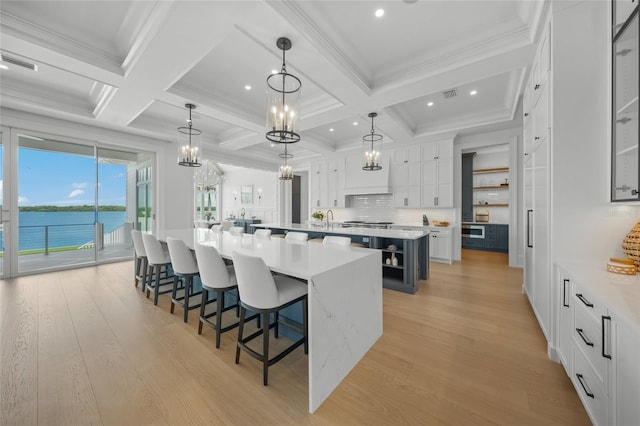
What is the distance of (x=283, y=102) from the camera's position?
2.22m

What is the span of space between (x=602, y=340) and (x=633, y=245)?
90cm

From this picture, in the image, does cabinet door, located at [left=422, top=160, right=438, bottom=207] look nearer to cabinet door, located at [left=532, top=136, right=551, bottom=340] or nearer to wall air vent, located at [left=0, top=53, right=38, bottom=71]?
cabinet door, located at [left=532, top=136, right=551, bottom=340]

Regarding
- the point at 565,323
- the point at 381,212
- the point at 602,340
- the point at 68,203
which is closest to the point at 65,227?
the point at 68,203

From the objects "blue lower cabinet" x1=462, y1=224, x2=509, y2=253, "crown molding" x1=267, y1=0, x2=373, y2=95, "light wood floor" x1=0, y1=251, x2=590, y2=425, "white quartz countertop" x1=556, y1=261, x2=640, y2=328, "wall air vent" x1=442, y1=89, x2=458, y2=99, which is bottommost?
"light wood floor" x1=0, y1=251, x2=590, y2=425

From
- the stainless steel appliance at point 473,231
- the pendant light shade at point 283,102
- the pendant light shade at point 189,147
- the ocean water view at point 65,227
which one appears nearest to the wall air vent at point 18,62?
the pendant light shade at point 189,147

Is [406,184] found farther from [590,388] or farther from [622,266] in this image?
[590,388]

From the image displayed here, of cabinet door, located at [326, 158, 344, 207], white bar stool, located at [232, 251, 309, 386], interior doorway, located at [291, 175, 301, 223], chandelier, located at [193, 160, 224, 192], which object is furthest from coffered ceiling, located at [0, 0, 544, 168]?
interior doorway, located at [291, 175, 301, 223]

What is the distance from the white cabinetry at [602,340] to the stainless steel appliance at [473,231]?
568 cm

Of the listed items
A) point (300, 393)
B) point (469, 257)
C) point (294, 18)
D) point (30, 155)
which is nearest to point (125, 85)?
point (294, 18)

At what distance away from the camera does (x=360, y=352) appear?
1970 mm

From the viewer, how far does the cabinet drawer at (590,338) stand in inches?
47.4

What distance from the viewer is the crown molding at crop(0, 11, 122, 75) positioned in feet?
7.36

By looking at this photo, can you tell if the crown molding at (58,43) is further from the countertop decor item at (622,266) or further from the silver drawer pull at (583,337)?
the countertop decor item at (622,266)

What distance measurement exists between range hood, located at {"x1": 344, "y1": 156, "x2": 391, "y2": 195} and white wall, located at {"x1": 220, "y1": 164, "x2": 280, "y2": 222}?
3083 mm
